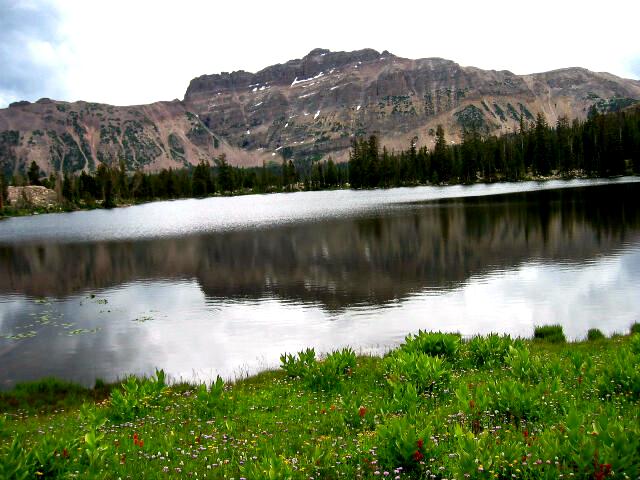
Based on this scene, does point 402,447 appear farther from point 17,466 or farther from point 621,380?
point 621,380

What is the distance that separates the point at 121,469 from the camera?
8.86m

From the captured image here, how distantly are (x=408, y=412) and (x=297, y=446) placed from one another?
8.79ft

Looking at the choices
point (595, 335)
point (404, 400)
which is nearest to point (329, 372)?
point (404, 400)

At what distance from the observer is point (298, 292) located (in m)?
37.0

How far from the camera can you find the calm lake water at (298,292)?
25828 millimetres

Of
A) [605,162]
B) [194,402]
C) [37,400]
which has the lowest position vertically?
[37,400]

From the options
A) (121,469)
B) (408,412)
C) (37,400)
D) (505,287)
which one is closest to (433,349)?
(408,412)

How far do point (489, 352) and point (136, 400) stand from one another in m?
11.3

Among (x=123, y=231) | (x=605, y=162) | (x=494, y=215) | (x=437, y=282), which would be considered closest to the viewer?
(x=437, y=282)

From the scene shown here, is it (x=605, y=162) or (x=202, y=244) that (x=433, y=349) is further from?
(x=605, y=162)

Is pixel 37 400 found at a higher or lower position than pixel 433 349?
lower

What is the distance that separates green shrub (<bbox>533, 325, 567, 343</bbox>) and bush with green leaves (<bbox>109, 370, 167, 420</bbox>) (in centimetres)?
1705

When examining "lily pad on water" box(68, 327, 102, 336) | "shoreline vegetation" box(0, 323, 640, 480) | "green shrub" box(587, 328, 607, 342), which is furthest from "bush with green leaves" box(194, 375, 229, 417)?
"lily pad on water" box(68, 327, 102, 336)

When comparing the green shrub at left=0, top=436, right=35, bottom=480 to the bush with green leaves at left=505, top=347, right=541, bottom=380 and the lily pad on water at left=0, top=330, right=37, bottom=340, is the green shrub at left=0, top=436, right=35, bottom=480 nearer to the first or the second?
the bush with green leaves at left=505, top=347, right=541, bottom=380
